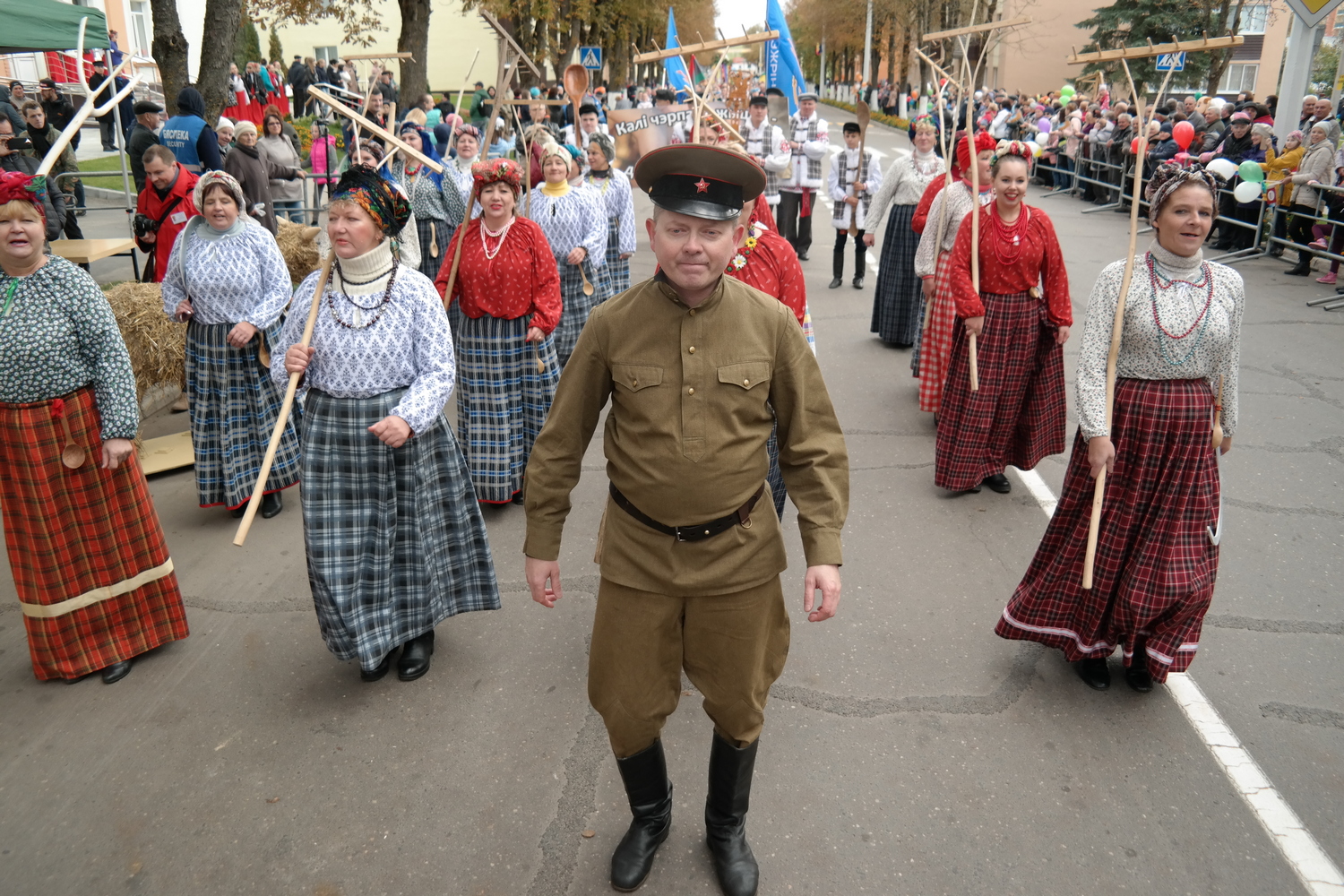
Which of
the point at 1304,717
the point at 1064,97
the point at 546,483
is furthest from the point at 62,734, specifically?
the point at 1064,97

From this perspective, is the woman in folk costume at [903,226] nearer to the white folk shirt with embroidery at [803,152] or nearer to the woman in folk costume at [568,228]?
the woman in folk costume at [568,228]

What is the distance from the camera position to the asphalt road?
3.03 metres

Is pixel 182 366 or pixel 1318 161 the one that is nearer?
pixel 182 366

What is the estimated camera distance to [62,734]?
Answer: 3.76 metres

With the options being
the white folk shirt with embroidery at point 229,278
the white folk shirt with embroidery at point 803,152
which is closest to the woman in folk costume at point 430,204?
the white folk shirt with embroidery at point 229,278

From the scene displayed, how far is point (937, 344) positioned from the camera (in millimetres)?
6785

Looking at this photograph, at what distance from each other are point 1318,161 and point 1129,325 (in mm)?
10500

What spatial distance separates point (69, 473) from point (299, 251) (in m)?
4.95

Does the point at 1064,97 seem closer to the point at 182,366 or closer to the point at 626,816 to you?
the point at 182,366

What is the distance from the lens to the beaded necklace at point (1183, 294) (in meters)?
3.53

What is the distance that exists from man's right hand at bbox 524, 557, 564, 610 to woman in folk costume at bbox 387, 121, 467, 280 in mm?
6025

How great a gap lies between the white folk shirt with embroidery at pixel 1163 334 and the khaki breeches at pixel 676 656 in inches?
62.4

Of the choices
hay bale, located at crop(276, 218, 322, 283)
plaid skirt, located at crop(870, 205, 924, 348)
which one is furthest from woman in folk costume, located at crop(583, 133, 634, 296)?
hay bale, located at crop(276, 218, 322, 283)

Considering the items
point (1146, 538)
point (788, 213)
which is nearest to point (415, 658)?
point (1146, 538)
